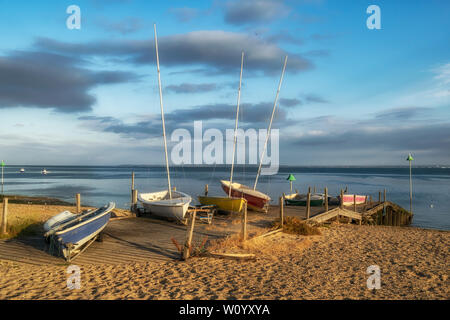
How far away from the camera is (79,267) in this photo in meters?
9.50

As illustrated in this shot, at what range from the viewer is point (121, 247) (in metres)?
11.7

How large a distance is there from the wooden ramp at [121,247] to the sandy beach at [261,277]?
0.55 m

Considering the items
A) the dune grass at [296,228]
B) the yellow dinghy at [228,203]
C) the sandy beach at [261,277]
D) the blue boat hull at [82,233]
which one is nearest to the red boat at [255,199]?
the yellow dinghy at [228,203]

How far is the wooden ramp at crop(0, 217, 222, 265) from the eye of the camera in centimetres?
1025

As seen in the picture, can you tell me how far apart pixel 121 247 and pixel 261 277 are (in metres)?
5.40

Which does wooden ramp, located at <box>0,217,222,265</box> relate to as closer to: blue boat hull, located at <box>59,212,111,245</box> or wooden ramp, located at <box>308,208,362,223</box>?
blue boat hull, located at <box>59,212,111,245</box>

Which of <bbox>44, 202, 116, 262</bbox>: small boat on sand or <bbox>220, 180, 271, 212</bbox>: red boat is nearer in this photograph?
<bbox>44, 202, 116, 262</bbox>: small boat on sand

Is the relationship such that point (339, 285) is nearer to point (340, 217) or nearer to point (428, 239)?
point (428, 239)

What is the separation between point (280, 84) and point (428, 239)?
40.5ft

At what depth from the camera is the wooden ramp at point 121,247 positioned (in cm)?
1025

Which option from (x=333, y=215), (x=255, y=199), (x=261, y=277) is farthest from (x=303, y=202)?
(x=261, y=277)

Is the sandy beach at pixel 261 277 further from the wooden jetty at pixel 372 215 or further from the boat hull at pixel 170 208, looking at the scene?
the wooden jetty at pixel 372 215

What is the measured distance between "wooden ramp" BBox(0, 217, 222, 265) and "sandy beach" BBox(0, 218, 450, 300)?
55cm

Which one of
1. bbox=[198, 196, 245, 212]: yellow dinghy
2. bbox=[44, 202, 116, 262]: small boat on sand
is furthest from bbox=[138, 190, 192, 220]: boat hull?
bbox=[44, 202, 116, 262]: small boat on sand
